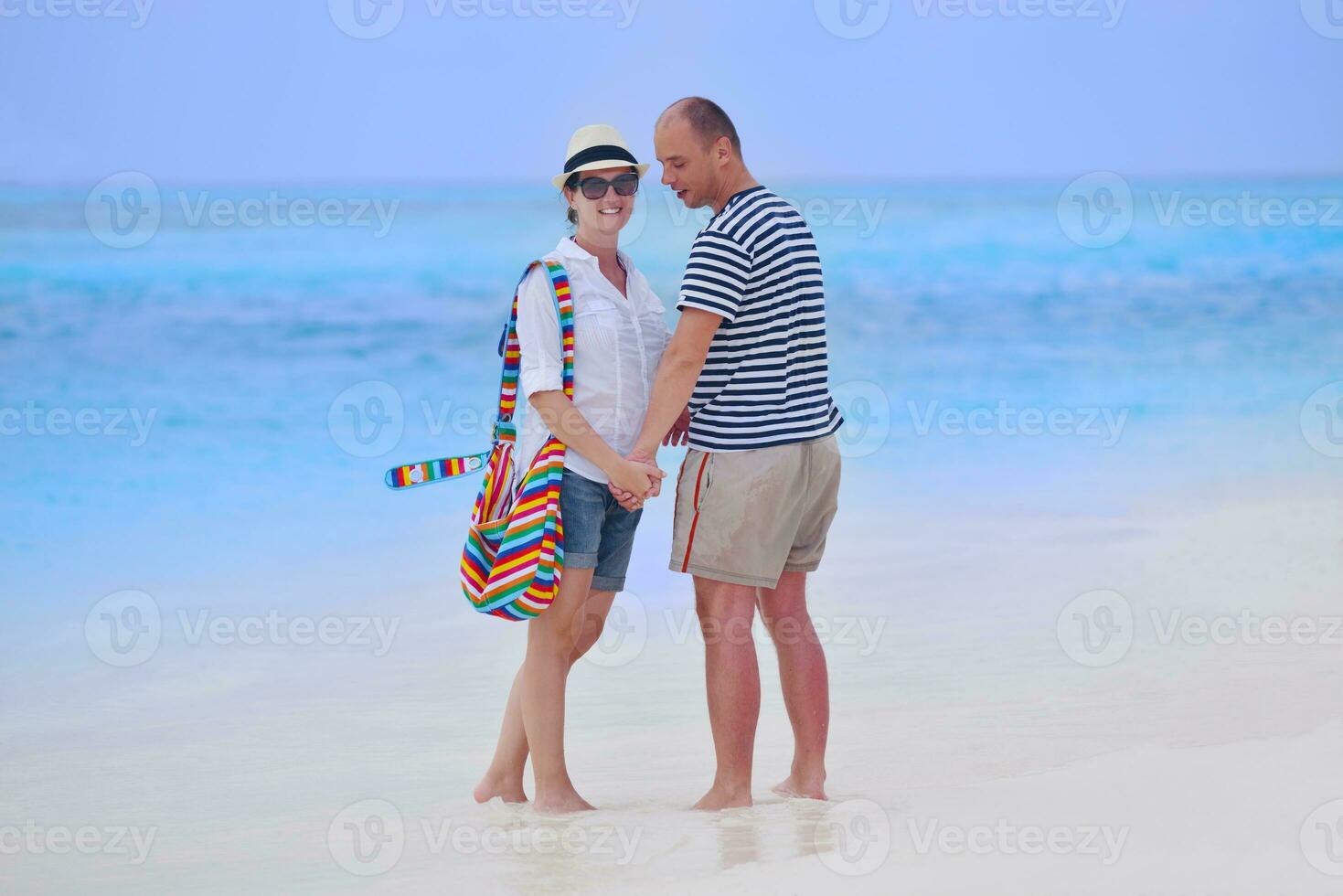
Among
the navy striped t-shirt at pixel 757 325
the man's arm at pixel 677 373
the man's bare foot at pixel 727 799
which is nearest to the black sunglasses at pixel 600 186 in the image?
the navy striped t-shirt at pixel 757 325

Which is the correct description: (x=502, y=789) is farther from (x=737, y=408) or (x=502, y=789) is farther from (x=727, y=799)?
(x=737, y=408)

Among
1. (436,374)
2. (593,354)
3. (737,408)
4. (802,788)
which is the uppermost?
(436,374)

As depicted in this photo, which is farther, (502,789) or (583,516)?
(502,789)

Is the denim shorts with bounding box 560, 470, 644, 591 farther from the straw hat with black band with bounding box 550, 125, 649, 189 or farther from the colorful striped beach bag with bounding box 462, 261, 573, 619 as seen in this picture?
the straw hat with black band with bounding box 550, 125, 649, 189

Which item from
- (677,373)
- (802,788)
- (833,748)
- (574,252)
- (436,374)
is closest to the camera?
(677,373)

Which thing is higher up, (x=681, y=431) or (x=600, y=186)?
(x=600, y=186)

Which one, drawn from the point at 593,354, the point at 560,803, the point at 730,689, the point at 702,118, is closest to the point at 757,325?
the point at 593,354

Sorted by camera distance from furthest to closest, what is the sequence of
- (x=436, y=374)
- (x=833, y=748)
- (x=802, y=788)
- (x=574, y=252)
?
(x=436, y=374), (x=833, y=748), (x=802, y=788), (x=574, y=252)

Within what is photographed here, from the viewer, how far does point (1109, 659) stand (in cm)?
413

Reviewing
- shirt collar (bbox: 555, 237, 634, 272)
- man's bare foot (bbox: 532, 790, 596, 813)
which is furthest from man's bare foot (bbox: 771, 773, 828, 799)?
shirt collar (bbox: 555, 237, 634, 272)

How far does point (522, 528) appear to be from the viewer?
2928 mm

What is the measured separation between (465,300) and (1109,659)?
33.1 ft

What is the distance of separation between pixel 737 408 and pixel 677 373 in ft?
0.57

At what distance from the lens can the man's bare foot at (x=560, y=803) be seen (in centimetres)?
307
